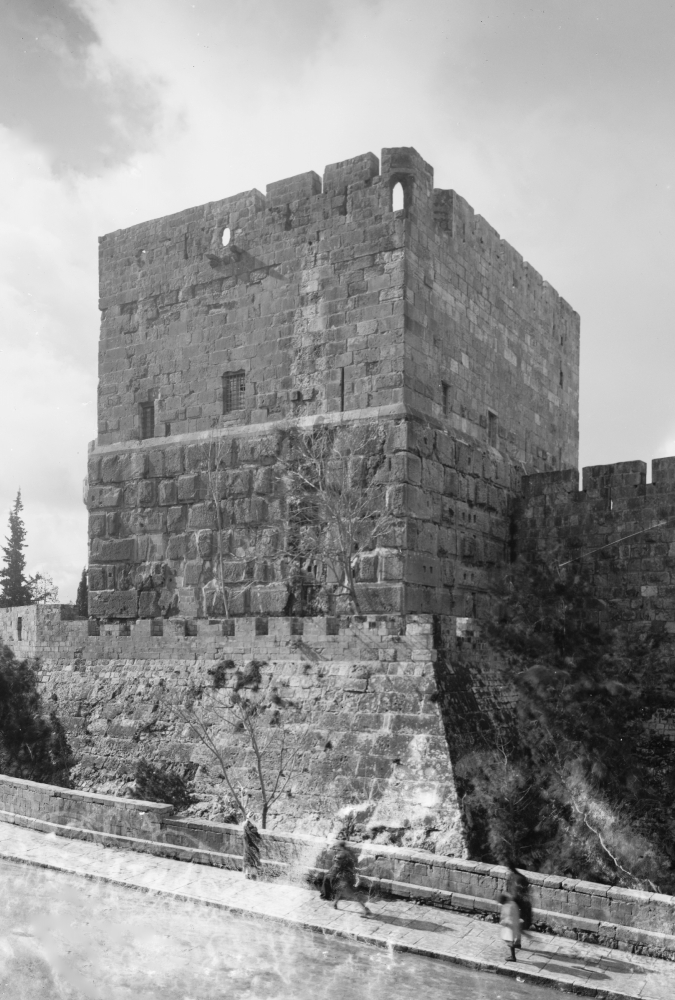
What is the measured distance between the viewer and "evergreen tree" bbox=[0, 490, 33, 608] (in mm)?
38562

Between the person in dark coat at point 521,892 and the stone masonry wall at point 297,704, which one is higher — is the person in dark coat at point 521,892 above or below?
below

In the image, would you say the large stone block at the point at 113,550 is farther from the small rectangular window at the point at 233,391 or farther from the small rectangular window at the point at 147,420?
the small rectangular window at the point at 233,391

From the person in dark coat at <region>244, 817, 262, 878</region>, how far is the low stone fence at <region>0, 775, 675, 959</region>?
9 cm

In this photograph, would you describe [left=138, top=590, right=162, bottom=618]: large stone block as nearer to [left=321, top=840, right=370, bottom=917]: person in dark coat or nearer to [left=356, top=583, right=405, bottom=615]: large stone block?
[left=356, top=583, right=405, bottom=615]: large stone block

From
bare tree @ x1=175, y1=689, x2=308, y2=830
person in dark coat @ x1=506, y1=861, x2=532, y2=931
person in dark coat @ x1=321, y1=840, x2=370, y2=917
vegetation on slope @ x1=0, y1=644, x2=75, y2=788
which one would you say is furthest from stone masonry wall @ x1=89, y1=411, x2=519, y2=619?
person in dark coat @ x1=506, y1=861, x2=532, y2=931

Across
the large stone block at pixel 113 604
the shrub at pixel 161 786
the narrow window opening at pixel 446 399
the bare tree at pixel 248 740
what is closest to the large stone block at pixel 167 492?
the large stone block at pixel 113 604

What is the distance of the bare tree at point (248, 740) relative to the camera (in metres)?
12.5

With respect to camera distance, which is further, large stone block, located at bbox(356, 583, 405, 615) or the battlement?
the battlement

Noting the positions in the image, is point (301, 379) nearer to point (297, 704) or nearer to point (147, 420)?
point (147, 420)

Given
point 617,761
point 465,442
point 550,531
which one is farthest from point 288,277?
point 617,761

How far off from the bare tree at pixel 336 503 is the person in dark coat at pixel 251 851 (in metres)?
3.42

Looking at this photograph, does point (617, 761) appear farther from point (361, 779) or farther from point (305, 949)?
point (305, 949)

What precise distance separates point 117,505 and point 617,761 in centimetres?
893

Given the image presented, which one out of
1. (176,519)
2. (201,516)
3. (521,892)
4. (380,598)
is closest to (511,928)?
(521,892)
